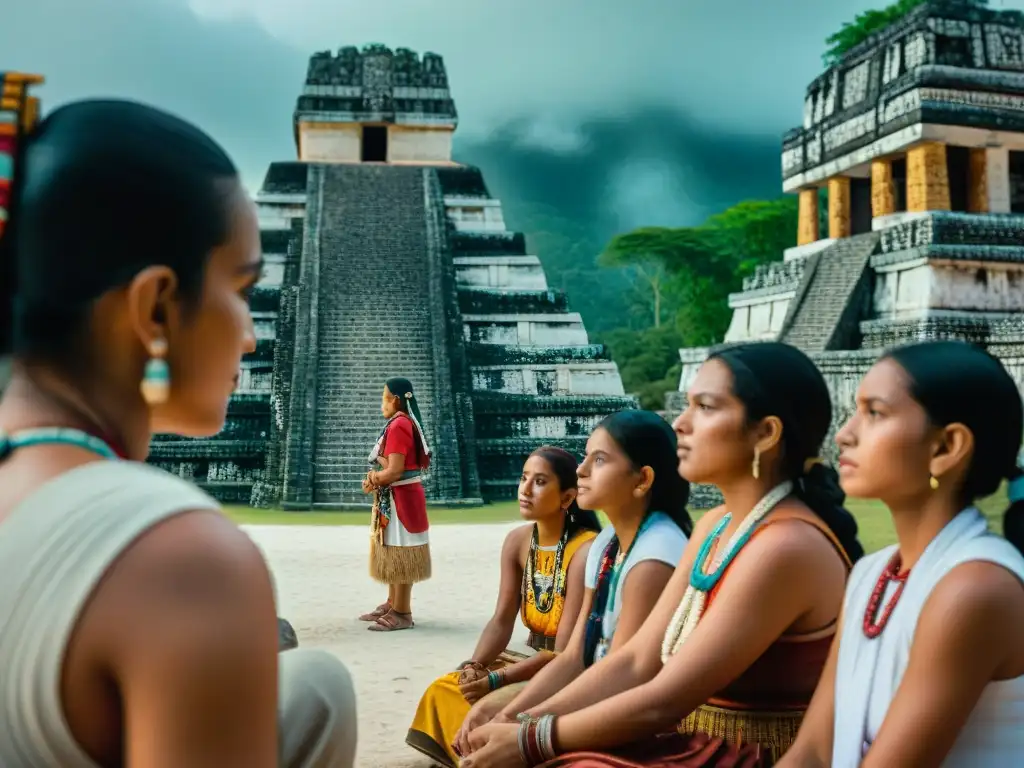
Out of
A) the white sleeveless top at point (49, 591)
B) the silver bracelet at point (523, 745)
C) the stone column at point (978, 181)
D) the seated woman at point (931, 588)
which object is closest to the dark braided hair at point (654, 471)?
the silver bracelet at point (523, 745)

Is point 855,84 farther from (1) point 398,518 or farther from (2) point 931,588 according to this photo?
(2) point 931,588

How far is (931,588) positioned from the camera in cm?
199

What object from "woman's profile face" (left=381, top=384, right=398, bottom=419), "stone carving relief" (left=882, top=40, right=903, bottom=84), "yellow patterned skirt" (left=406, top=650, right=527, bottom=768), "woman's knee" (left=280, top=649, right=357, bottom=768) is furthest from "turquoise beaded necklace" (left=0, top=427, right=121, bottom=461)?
"stone carving relief" (left=882, top=40, right=903, bottom=84)

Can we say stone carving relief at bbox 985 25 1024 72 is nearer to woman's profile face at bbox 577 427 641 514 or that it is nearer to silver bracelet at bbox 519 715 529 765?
woman's profile face at bbox 577 427 641 514

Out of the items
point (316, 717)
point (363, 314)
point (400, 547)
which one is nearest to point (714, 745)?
point (316, 717)

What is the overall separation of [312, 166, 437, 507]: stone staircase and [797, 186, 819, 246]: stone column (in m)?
8.50

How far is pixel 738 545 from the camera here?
2559 mm

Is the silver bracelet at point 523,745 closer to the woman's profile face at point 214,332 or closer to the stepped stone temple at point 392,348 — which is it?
the woman's profile face at point 214,332

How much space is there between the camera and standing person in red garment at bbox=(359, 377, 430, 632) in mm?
6578

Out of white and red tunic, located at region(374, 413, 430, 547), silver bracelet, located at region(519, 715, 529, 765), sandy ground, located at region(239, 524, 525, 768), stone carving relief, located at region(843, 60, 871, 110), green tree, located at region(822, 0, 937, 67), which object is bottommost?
sandy ground, located at region(239, 524, 525, 768)

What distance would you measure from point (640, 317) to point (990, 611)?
5394 cm

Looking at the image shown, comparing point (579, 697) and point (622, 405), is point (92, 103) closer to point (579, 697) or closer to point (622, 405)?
point (579, 697)

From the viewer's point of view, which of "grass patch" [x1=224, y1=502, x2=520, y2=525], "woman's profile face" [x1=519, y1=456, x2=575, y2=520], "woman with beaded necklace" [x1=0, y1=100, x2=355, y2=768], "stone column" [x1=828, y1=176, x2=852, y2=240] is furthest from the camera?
"stone column" [x1=828, y1=176, x2=852, y2=240]

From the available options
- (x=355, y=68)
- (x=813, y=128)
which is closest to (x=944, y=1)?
(x=813, y=128)
